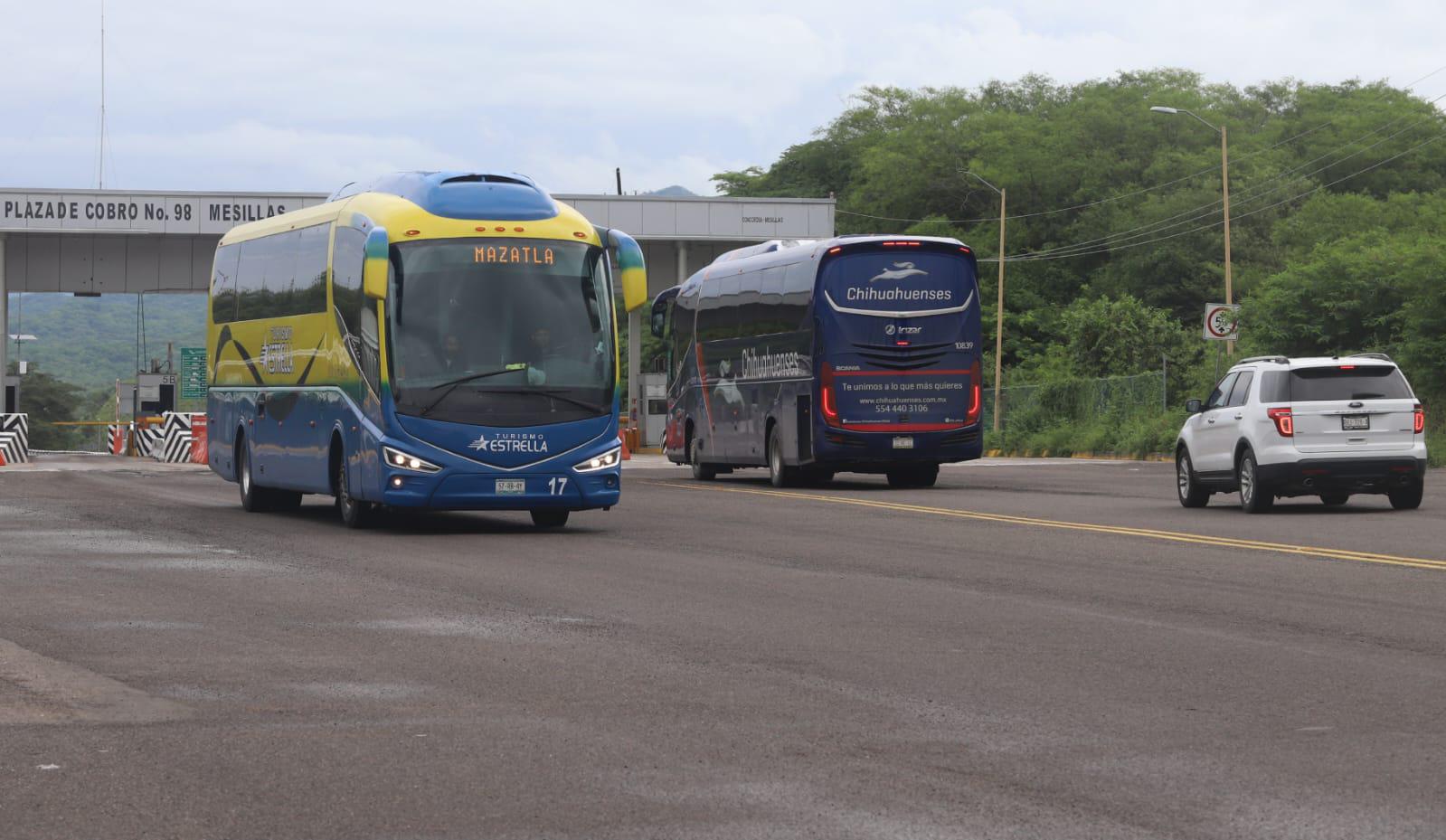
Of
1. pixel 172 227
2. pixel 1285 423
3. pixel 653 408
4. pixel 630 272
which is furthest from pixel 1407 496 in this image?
pixel 653 408

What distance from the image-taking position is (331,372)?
21.2m

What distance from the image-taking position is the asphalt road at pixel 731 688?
6738 millimetres

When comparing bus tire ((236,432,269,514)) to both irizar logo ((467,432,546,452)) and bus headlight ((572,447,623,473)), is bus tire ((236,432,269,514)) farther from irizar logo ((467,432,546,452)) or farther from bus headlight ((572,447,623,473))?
bus headlight ((572,447,623,473))

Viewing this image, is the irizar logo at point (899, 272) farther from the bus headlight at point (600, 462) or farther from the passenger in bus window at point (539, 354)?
the passenger in bus window at point (539, 354)

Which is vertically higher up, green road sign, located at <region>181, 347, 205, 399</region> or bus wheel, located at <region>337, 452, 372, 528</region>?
green road sign, located at <region>181, 347, 205, 399</region>

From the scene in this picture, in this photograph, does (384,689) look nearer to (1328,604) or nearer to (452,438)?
(1328,604)

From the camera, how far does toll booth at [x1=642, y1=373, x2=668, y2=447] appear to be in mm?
62156

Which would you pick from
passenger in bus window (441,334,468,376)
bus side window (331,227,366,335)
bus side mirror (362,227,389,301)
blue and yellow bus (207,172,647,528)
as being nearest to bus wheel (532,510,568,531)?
blue and yellow bus (207,172,647,528)

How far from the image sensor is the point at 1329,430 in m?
21.5

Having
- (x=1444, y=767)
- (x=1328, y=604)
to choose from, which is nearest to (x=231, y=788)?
(x=1444, y=767)

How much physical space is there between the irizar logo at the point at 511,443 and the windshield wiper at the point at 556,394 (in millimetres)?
429

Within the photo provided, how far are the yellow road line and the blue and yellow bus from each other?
4.56 m

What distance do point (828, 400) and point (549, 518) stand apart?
27.5 feet

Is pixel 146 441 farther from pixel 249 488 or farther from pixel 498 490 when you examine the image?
pixel 498 490
